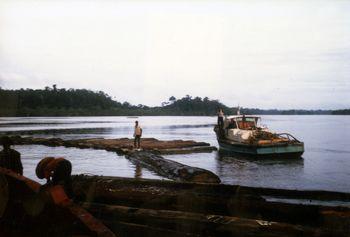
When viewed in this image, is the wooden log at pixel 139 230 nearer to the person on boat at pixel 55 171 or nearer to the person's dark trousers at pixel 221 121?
the person on boat at pixel 55 171

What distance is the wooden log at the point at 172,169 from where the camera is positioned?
14484 mm

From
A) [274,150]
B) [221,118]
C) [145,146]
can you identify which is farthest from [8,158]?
[221,118]

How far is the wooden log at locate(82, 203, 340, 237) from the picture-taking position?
5148 millimetres

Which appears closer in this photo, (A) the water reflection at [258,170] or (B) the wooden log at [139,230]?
(B) the wooden log at [139,230]

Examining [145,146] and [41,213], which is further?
[145,146]

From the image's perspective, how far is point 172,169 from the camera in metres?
17.0

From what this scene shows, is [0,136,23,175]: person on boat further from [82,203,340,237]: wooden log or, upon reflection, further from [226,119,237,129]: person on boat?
[226,119,237,129]: person on boat

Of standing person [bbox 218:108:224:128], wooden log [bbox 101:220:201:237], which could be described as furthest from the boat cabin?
wooden log [bbox 101:220:201:237]

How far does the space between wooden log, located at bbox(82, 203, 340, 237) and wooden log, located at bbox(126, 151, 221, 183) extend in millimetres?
7795

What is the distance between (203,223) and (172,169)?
11.2 meters

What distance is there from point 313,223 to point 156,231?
2.72m

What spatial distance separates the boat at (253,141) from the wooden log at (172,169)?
7957 millimetres

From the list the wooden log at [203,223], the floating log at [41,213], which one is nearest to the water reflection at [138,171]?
the wooden log at [203,223]

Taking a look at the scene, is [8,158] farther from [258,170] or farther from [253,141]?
[253,141]
